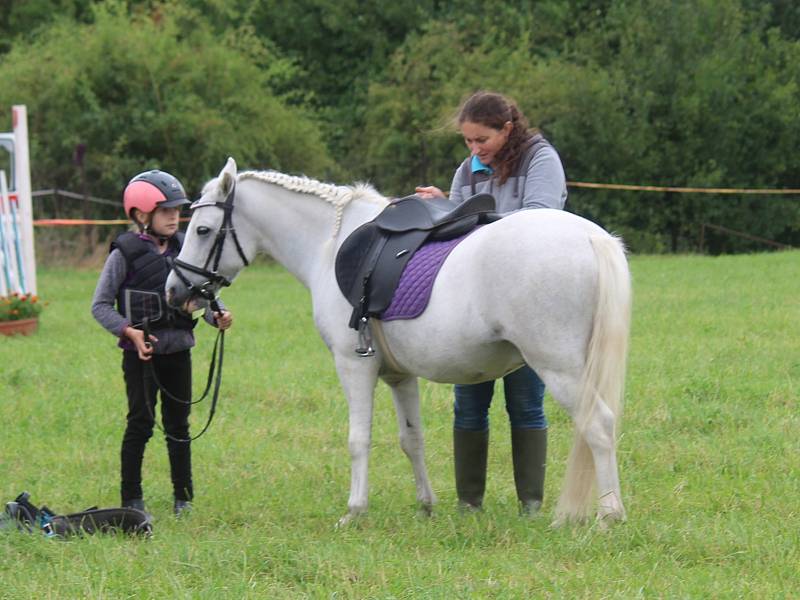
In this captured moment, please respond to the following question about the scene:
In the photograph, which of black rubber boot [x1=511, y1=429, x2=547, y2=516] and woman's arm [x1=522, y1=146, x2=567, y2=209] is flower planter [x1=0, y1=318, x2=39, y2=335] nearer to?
black rubber boot [x1=511, y1=429, x2=547, y2=516]

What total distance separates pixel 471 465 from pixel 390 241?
1.26 meters

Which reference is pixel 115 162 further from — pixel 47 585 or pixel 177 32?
pixel 47 585

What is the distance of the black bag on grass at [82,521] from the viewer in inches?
195

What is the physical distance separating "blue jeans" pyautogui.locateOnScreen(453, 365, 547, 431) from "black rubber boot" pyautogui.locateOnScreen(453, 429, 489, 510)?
5 cm

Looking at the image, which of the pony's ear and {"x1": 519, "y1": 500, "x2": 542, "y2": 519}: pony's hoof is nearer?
{"x1": 519, "y1": 500, "x2": 542, "y2": 519}: pony's hoof

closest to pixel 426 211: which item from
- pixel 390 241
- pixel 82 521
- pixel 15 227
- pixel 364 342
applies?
pixel 390 241

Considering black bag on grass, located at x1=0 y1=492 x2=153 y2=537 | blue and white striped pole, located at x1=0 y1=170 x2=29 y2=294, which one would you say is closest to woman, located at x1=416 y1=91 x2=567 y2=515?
black bag on grass, located at x1=0 y1=492 x2=153 y2=537

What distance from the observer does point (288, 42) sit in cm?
3409

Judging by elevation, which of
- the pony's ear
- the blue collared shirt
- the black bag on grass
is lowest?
the black bag on grass

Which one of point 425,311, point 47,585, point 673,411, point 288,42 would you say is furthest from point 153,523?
point 288,42

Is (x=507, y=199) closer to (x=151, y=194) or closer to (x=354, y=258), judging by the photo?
(x=354, y=258)

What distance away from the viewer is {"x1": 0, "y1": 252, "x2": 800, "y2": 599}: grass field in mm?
4090

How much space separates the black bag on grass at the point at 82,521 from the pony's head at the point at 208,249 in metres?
1.06

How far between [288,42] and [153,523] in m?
30.3
